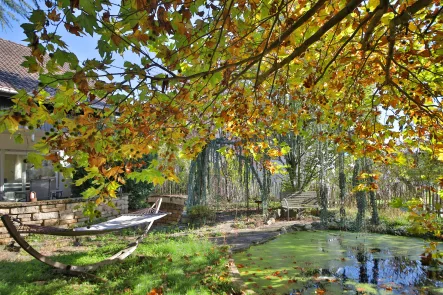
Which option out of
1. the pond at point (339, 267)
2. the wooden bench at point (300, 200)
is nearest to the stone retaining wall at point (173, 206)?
the wooden bench at point (300, 200)

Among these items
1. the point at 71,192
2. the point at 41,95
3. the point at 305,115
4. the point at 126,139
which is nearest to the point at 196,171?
the point at 71,192

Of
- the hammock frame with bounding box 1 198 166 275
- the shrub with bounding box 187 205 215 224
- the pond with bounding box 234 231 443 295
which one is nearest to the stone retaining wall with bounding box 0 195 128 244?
the hammock frame with bounding box 1 198 166 275

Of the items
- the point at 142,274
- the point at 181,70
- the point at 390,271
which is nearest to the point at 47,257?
the point at 142,274

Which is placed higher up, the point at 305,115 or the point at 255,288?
the point at 305,115

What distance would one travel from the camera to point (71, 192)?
29.8 feet

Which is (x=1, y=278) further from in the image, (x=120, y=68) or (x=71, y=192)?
(x=71, y=192)

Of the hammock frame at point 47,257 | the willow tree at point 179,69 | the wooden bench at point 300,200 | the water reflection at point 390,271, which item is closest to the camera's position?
the willow tree at point 179,69

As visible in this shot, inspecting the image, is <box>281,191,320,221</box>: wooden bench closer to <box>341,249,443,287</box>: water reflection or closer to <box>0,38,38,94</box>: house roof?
<box>341,249,443,287</box>: water reflection

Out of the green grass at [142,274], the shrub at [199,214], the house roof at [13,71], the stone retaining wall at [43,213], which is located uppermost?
the house roof at [13,71]

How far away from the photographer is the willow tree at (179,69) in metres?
1.53

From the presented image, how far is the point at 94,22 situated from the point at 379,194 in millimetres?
10187

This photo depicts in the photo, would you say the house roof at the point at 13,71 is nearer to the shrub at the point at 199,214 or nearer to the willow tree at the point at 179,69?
the shrub at the point at 199,214

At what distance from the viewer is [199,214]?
27.7 feet

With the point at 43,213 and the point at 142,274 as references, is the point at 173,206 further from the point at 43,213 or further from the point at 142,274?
the point at 142,274
